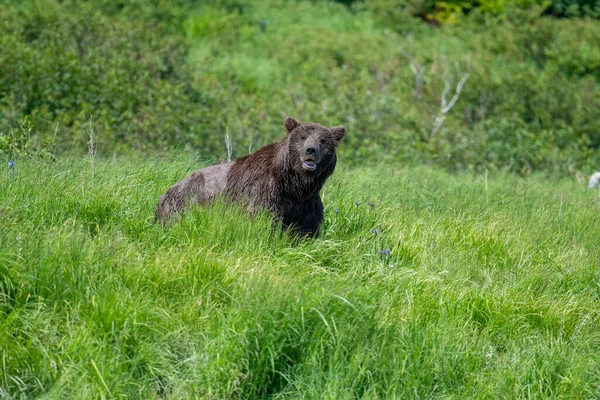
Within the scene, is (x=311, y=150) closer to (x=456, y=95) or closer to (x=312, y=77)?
(x=456, y=95)

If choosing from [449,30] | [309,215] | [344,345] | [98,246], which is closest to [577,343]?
[344,345]

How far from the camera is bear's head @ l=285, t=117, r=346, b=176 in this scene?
6.59 meters

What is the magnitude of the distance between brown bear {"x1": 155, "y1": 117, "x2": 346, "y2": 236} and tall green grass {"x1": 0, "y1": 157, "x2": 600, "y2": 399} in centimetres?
23

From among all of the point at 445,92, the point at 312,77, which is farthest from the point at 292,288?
the point at 312,77

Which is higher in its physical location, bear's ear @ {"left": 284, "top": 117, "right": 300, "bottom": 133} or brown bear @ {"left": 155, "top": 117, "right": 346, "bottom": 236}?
bear's ear @ {"left": 284, "top": 117, "right": 300, "bottom": 133}

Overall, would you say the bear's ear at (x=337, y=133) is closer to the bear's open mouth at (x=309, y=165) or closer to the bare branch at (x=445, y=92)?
the bear's open mouth at (x=309, y=165)

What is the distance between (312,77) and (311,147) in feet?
44.8

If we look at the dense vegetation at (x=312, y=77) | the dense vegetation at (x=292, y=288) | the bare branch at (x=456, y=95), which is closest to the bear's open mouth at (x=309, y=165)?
the dense vegetation at (x=292, y=288)

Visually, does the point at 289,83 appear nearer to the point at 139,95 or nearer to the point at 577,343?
the point at 139,95

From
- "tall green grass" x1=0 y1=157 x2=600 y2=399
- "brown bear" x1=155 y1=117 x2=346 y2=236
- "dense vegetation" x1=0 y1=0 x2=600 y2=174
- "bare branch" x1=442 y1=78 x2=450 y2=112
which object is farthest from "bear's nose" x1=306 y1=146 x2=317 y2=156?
"bare branch" x1=442 y1=78 x2=450 y2=112

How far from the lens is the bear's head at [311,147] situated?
6.59 m

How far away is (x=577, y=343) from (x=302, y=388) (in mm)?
2099

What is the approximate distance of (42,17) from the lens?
18984 millimetres

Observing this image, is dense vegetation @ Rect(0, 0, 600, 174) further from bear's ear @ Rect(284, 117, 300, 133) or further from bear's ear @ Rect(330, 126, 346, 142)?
bear's ear @ Rect(330, 126, 346, 142)
